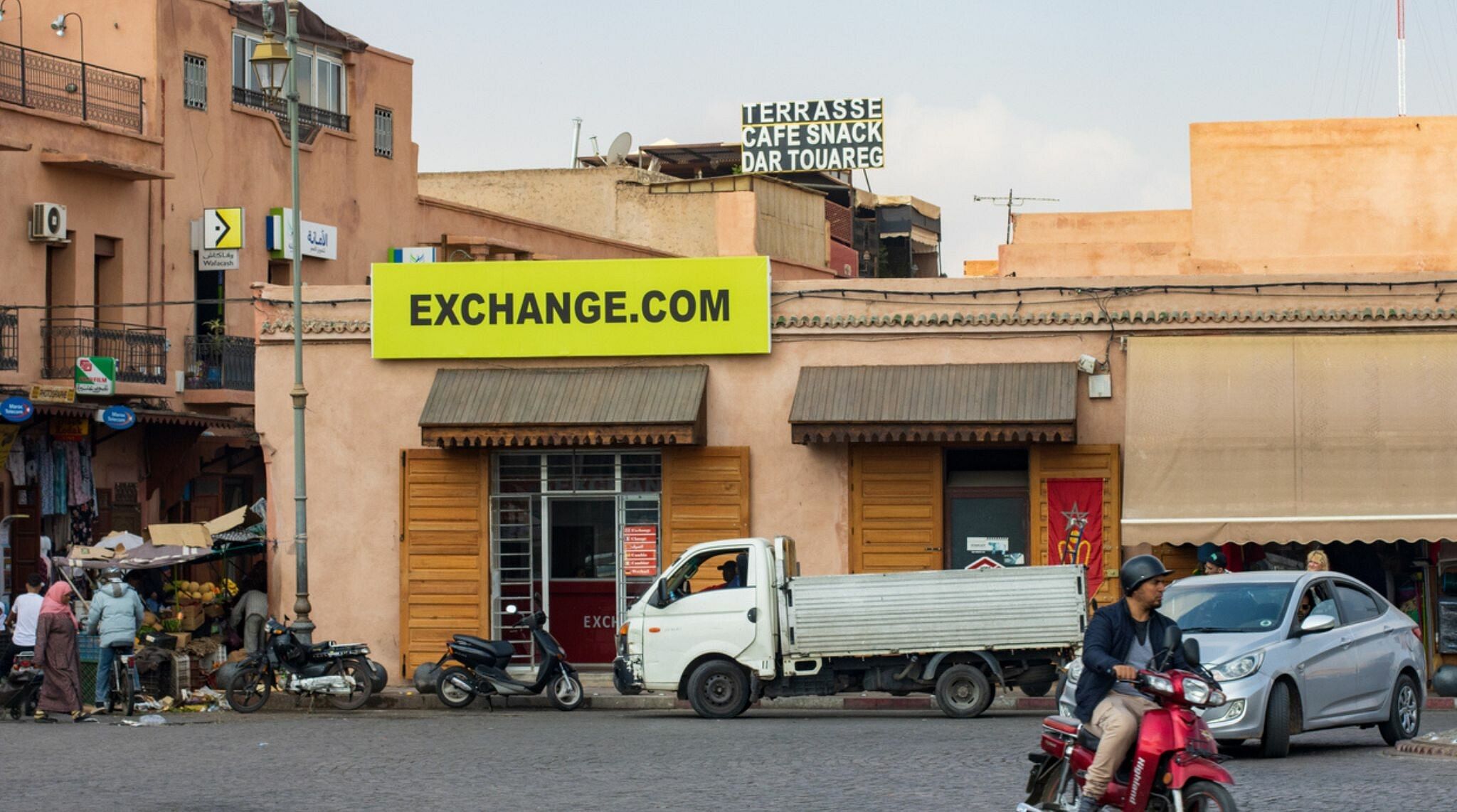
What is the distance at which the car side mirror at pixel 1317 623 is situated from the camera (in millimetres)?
15094

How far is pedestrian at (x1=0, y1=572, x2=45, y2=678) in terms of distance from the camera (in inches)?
913

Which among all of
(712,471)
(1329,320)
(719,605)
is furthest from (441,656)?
(1329,320)

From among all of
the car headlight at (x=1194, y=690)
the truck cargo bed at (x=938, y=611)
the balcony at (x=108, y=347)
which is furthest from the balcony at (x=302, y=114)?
the car headlight at (x=1194, y=690)

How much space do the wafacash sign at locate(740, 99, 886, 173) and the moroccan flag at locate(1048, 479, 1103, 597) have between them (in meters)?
22.7

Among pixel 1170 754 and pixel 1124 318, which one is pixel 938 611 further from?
pixel 1170 754

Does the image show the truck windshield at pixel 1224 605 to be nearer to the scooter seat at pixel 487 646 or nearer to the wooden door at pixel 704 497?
the scooter seat at pixel 487 646

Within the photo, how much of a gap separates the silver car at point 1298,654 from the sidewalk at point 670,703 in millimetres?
5085

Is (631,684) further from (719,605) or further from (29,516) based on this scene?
(29,516)

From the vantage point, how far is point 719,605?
20.3 m

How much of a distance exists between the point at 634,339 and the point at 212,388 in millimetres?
12983

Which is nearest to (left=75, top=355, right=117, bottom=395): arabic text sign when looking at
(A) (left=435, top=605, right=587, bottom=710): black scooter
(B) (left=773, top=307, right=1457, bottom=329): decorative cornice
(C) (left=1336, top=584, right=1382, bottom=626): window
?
(A) (left=435, top=605, right=587, bottom=710): black scooter

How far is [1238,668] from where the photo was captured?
15125 mm

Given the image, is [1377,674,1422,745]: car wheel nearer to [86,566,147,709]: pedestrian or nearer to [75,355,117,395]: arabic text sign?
[86,566,147,709]: pedestrian

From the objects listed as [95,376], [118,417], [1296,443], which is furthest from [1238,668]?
[95,376]
